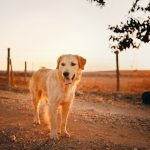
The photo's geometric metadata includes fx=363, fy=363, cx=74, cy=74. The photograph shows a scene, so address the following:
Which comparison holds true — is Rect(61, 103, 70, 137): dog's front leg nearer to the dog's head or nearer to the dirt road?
the dirt road


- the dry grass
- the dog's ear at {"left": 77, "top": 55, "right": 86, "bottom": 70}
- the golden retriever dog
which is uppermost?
the dog's ear at {"left": 77, "top": 55, "right": 86, "bottom": 70}

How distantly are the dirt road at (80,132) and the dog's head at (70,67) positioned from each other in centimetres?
136

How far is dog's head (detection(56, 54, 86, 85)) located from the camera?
7523mm

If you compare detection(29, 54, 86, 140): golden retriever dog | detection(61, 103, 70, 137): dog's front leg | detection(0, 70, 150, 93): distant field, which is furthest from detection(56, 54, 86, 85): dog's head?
detection(0, 70, 150, 93): distant field

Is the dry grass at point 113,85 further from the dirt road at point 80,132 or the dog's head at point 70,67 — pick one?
the dog's head at point 70,67

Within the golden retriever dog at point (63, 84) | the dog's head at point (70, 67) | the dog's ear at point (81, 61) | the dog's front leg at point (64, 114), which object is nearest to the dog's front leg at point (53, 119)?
the golden retriever dog at point (63, 84)

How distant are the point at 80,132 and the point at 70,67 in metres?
2.12

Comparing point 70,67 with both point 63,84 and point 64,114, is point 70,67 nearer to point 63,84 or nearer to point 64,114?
point 63,84

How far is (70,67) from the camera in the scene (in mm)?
7535

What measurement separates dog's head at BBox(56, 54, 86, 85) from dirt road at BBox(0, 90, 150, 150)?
4.47 feet

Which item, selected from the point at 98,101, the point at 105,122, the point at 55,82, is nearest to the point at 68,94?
the point at 55,82

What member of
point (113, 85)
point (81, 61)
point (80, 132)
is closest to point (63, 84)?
Answer: point (81, 61)

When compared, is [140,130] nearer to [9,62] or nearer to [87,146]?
[87,146]

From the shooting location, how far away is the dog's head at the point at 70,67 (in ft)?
24.7
